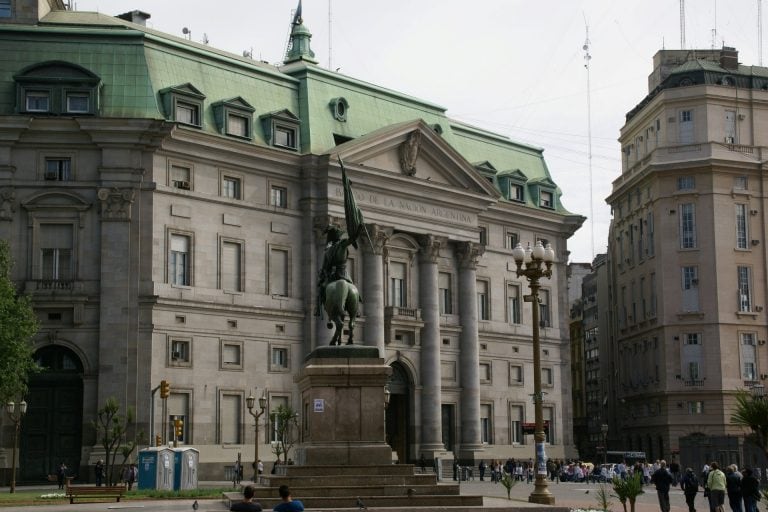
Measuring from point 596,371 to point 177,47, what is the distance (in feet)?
258

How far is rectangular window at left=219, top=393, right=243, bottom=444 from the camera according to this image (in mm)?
71438

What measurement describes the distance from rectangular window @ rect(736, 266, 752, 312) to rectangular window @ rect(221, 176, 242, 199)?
42.5 metres

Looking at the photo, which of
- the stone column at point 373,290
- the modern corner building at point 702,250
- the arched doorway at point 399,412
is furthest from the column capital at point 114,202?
the modern corner building at point 702,250

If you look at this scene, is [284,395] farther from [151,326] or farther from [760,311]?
[760,311]

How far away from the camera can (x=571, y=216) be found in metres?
97.5

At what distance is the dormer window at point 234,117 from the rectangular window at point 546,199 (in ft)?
95.8

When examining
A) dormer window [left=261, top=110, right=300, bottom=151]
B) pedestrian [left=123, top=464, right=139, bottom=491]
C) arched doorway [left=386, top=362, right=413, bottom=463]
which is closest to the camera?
pedestrian [left=123, top=464, right=139, bottom=491]

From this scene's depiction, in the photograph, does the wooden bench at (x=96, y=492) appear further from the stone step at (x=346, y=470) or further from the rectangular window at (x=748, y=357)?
the rectangular window at (x=748, y=357)

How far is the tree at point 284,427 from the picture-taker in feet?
222

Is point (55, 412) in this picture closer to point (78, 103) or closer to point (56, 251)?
point (56, 251)

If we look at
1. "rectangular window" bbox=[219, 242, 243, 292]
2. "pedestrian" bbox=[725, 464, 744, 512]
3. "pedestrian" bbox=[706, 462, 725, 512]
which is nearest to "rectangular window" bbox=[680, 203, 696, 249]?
"rectangular window" bbox=[219, 242, 243, 292]

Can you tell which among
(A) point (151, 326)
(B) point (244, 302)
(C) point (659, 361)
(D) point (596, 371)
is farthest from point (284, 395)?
(D) point (596, 371)

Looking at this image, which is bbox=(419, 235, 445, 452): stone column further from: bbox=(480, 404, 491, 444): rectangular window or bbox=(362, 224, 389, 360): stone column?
bbox=(480, 404, 491, 444): rectangular window

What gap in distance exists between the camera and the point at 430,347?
3250 inches
